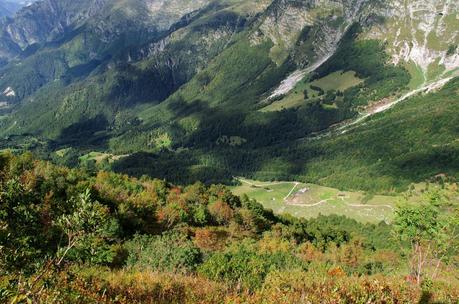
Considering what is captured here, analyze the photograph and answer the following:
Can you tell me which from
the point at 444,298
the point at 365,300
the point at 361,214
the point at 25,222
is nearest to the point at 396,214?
the point at 444,298

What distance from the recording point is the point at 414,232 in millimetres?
36469

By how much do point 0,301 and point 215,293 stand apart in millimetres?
9222

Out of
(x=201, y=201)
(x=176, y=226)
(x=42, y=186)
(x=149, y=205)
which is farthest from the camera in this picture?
(x=201, y=201)

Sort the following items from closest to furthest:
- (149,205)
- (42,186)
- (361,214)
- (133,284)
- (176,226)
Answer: (133,284), (42,186), (176,226), (149,205), (361,214)

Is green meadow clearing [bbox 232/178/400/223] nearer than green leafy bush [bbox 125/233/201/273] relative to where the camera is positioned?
No

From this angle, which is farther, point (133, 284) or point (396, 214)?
point (396, 214)

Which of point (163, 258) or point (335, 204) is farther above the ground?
point (163, 258)

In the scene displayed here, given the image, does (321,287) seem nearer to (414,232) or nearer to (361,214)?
(414,232)

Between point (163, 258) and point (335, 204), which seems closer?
point (163, 258)

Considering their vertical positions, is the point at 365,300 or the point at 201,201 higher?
the point at 365,300

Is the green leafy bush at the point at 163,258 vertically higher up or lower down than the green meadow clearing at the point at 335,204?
higher up

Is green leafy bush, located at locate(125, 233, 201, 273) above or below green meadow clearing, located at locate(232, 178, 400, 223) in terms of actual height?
above

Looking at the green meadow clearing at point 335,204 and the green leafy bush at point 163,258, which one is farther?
the green meadow clearing at point 335,204

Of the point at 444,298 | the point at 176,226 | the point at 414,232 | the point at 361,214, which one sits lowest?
the point at 361,214
